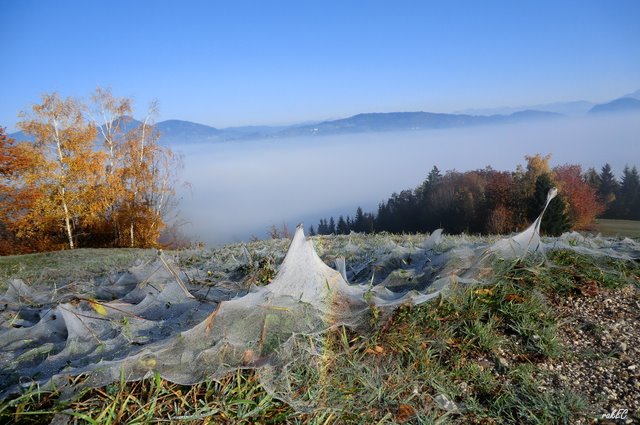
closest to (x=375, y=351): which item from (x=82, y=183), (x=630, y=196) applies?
(x=82, y=183)

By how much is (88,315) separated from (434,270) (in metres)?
3.12

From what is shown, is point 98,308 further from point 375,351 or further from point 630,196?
point 630,196

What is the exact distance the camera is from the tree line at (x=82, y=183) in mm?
27016

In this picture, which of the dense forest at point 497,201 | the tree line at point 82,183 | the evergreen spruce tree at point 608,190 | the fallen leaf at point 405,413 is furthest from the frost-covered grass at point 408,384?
the evergreen spruce tree at point 608,190

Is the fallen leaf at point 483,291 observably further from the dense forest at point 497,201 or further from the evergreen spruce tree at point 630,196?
the evergreen spruce tree at point 630,196

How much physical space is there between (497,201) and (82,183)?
151 feet


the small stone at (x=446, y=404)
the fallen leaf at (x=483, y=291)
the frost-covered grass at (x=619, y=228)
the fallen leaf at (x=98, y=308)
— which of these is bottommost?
the frost-covered grass at (x=619, y=228)

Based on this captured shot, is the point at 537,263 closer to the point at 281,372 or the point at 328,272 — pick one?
the point at 328,272

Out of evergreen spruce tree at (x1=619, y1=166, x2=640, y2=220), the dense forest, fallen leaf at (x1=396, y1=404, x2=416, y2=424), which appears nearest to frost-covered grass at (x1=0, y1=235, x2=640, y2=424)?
fallen leaf at (x1=396, y1=404, x2=416, y2=424)

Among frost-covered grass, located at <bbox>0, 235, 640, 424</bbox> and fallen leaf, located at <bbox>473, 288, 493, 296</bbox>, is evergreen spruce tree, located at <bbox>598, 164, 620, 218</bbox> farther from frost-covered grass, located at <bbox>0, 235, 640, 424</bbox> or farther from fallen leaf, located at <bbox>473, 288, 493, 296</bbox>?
frost-covered grass, located at <bbox>0, 235, 640, 424</bbox>

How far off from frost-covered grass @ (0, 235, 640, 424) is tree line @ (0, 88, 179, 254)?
2965cm

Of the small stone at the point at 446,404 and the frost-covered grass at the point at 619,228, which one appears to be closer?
the small stone at the point at 446,404

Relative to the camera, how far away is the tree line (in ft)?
88.6

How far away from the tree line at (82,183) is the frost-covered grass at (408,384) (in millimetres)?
29652
